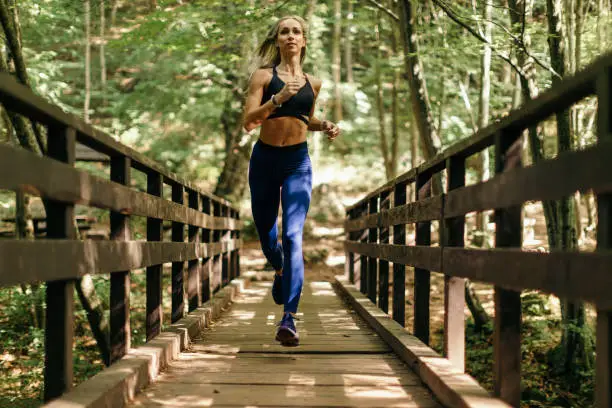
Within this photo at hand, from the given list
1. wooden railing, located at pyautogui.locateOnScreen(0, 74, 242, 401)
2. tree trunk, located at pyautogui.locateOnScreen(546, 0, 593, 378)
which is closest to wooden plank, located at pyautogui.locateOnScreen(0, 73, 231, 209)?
wooden railing, located at pyautogui.locateOnScreen(0, 74, 242, 401)

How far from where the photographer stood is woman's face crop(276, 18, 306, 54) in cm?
488

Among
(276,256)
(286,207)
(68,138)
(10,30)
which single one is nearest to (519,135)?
(68,138)

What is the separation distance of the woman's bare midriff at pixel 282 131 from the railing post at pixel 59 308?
2183 mm

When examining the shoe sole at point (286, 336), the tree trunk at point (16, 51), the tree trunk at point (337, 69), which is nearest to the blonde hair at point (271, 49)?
the shoe sole at point (286, 336)

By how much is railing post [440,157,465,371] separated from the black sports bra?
4.67ft

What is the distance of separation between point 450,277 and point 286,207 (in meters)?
1.56

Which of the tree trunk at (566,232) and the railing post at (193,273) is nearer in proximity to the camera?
the railing post at (193,273)

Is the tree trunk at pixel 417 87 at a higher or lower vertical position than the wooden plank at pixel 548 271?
higher

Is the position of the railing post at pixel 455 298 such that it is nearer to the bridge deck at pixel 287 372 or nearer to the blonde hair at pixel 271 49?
the bridge deck at pixel 287 372

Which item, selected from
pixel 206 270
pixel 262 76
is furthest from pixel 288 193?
pixel 206 270

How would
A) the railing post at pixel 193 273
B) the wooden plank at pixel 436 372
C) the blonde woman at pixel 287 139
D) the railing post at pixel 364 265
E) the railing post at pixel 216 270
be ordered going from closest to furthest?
the wooden plank at pixel 436 372 → the blonde woman at pixel 287 139 → the railing post at pixel 193 273 → the railing post at pixel 216 270 → the railing post at pixel 364 265

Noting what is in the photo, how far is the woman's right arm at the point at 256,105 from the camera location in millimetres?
4637

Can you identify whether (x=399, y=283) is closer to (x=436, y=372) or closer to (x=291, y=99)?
(x=291, y=99)

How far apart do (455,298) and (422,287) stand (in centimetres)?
93
